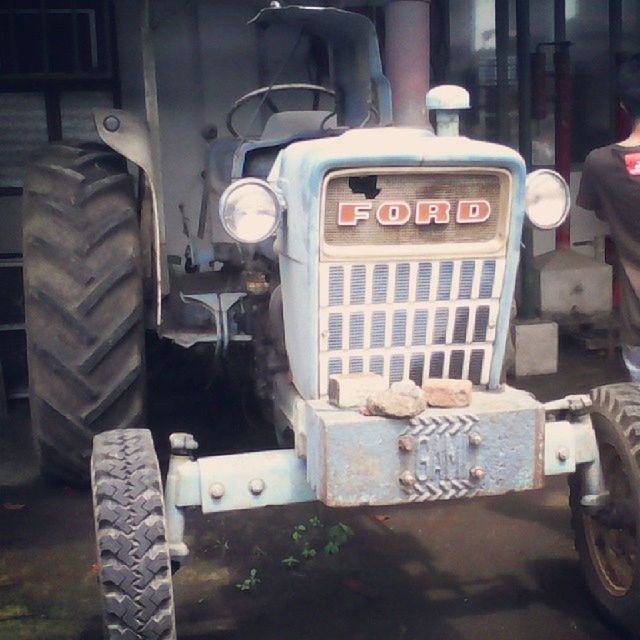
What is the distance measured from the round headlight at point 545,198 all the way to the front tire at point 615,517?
539mm

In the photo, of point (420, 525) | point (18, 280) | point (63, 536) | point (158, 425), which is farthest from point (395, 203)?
point (18, 280)

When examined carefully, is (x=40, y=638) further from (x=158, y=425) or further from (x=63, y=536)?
(x=158, y=425)

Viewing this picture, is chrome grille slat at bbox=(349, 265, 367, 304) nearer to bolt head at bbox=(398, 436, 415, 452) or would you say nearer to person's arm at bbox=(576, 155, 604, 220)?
bolt head at bbox=(398, 436, 415, 452)

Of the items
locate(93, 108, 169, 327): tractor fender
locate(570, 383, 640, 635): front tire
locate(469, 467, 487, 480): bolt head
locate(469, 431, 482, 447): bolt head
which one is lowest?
locate(570, 383, 640, 635): front tire

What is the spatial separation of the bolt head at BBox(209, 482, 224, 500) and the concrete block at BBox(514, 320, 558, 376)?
3.63 meters

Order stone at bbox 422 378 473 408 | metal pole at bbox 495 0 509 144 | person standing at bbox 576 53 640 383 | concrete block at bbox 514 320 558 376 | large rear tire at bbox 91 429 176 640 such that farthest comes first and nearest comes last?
metal pole at bbox 495 0 509 144, concrete block at bbox 514 320 558 376, person standing at bbox 576 53 640 383, stone at bbox 422 378 473 408, large rear tire at bbox 91 429 176 640

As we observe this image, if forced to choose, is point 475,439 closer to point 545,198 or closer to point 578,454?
point 578,454

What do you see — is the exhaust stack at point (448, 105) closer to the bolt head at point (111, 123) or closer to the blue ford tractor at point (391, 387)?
the blue ford tractor at point (391, 387)

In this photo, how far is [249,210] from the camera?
103 inches

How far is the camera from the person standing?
337 cm

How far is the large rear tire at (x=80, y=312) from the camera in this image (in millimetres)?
3475

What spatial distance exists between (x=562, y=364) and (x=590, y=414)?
10.8ft

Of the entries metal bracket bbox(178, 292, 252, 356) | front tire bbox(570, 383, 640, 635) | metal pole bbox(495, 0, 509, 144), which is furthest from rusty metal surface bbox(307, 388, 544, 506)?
metal pole bbox(495, 0, 509, 144)

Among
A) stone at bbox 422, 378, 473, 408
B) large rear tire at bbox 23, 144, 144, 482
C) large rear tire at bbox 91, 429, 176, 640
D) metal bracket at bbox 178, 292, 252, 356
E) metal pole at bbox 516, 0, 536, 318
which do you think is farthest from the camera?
metal pole at bbox 516, 0, 536, 318
